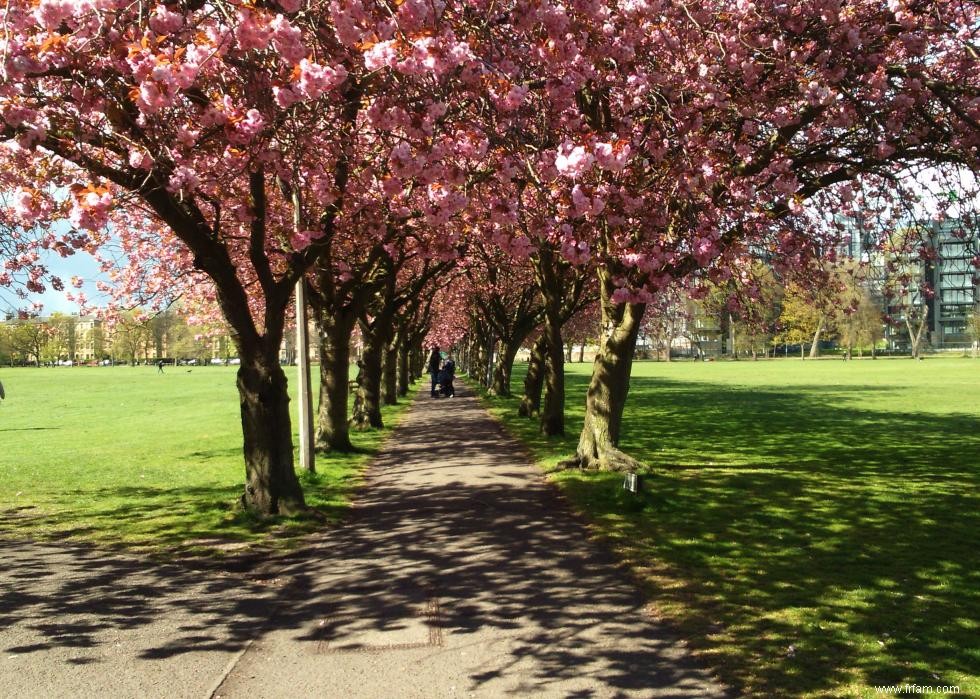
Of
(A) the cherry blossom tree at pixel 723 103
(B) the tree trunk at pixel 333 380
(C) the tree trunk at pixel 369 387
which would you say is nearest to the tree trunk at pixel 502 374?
(C) the tree trunk at pixel 369 387

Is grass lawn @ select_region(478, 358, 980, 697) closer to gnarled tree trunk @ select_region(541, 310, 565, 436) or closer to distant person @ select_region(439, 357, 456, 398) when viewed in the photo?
gnarled tree trunk @ select_region(541, 310, 565, 436)

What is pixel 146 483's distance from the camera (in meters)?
12.7

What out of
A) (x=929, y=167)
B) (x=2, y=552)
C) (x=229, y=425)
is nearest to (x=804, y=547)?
(x=929, y=167)

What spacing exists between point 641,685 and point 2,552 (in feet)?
21.4

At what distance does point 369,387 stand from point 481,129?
14826mm

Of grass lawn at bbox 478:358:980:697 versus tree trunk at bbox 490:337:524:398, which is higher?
tree trunk at bbox 490:337:524:398

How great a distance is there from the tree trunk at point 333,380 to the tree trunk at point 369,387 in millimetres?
4833

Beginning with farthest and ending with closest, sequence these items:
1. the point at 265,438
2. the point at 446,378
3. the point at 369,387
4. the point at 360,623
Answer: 1. the point at 446,378
2. the point at 369,387
3. the point at 265,438
4. the point at 360,623

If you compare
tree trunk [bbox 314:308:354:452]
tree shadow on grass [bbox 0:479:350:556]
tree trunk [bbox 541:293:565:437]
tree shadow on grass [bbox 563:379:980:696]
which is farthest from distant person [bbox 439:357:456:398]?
tree shadow on grass [bbox 0:479:350:556]

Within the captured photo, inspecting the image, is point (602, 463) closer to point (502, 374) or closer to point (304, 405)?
point (304, 405)

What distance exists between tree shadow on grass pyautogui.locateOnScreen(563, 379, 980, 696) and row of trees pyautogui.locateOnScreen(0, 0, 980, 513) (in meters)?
2.70

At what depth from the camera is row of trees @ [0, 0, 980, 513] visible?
18.3 feet

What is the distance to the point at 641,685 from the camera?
4.45 meters

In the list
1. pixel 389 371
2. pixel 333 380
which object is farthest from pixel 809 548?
pixel 389 371
